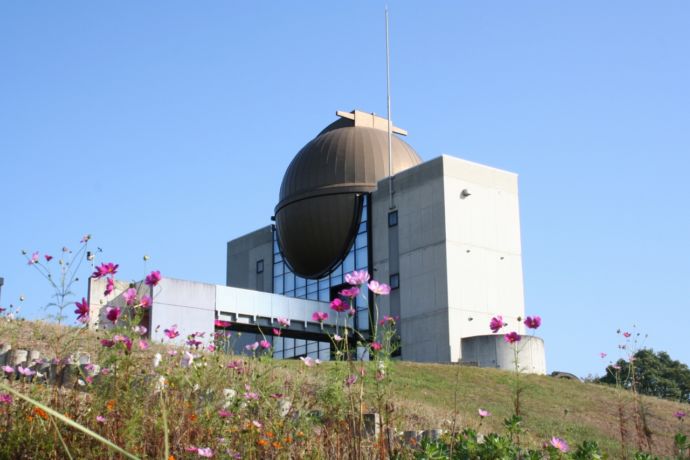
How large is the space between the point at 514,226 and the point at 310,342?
12377 millimetres

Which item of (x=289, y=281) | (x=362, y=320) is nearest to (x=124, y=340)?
(x=362, y=320)

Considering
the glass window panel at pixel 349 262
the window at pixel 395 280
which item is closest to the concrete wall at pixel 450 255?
the window at pixel 395 280

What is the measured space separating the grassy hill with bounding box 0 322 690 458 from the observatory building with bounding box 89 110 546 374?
8.86m

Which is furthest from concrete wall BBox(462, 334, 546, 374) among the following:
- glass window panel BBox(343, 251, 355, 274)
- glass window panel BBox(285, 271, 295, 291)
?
glass window panel BBox(285, 271, 295, 291)

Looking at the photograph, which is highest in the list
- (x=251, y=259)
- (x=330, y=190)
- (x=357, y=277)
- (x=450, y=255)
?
(x=330, y=190)

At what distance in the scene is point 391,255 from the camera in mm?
42156

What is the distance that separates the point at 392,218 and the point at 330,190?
385 cm

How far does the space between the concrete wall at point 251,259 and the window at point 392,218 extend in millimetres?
10440

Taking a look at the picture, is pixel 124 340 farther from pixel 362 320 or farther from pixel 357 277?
pixel 362 320

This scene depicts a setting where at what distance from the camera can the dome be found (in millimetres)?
44500

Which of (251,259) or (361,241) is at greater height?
(251,259)

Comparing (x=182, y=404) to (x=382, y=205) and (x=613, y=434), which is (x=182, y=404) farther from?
(x=382, y=205)

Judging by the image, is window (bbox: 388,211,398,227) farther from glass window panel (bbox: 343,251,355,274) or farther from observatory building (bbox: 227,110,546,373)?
glass window panel (bbox: 343,251,355,274)

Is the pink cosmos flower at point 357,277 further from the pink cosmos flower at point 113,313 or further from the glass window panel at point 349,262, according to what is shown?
the glass window panel at point 349,262
